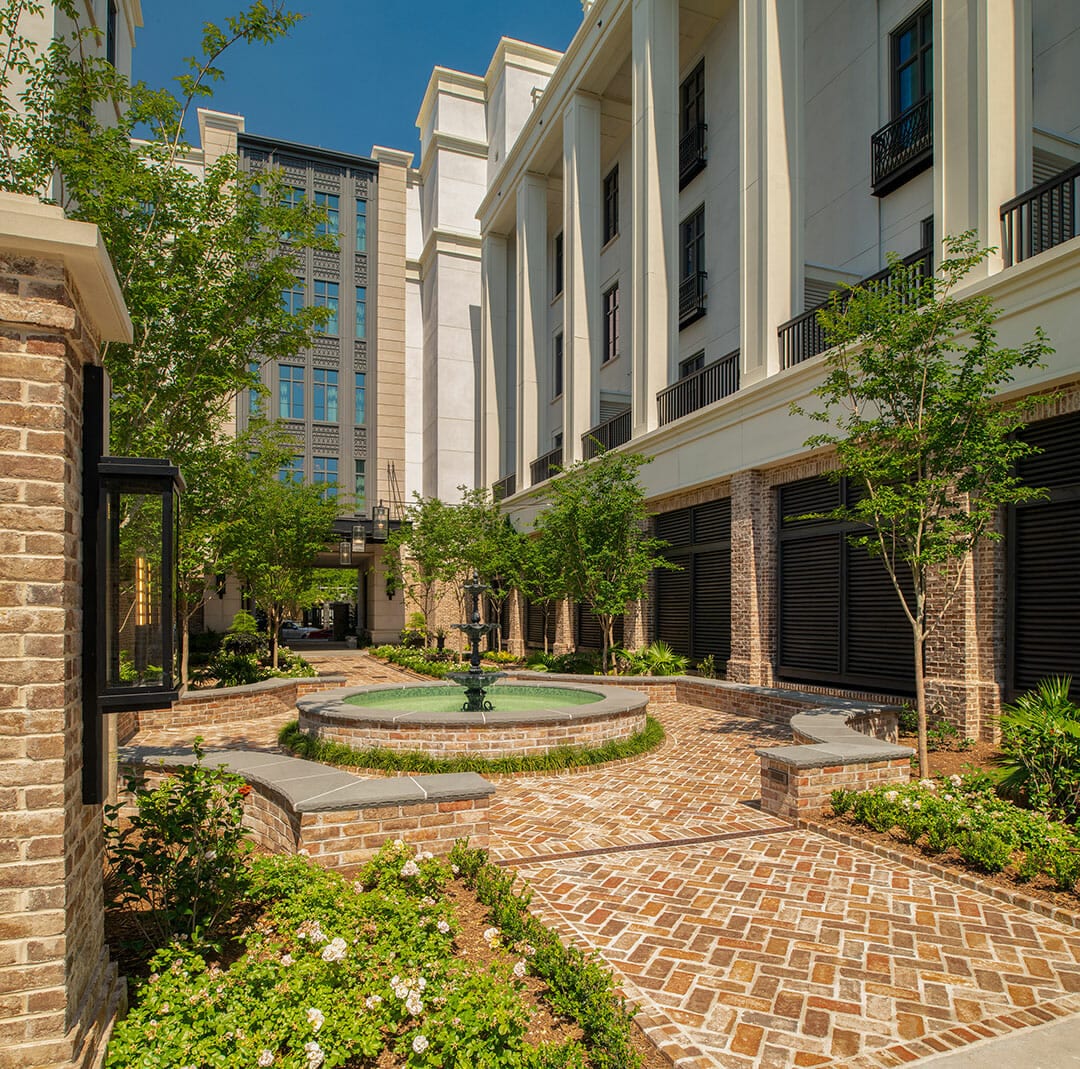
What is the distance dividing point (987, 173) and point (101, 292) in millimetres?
11715

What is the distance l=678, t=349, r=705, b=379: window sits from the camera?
2073 centimetres

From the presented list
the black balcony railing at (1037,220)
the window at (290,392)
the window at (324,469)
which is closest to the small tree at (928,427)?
the black balcony railing at (1037,220)

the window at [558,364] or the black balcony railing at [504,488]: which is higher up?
the window at [558,364]

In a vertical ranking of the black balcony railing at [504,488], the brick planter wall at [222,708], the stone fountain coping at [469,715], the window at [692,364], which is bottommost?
the brick planter wall at [222,708]

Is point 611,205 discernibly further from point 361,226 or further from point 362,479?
point 362,479

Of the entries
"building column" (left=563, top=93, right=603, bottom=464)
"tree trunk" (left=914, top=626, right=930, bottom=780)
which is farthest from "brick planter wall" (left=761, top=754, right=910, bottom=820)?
"building column" (left=563, top=93, right=603, bottom=464)

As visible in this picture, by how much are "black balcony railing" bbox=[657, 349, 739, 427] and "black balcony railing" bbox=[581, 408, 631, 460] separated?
2.04 metres

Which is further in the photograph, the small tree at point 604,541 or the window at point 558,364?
the window at point 558,364

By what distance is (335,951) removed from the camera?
12.3 ft

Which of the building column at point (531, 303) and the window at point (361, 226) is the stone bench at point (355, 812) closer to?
the building column at point (531, 303)

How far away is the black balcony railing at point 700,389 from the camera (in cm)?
1709

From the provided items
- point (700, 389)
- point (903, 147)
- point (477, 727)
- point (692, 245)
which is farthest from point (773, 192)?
point (477, 727)

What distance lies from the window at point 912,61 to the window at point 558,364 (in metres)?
15.1

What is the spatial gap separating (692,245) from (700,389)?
19.6 feet
